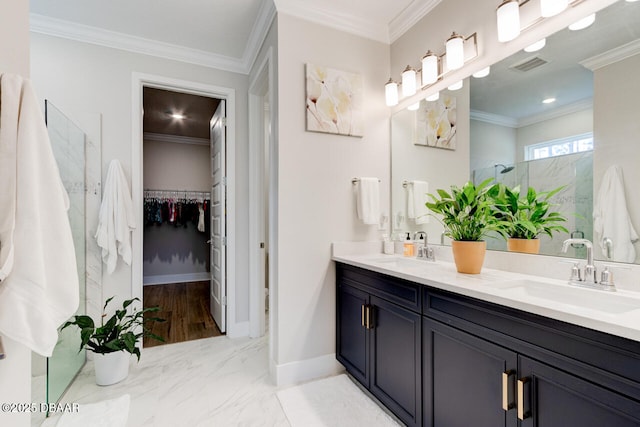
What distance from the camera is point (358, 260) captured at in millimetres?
2041

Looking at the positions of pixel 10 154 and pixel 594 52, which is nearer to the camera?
pixel 10 154

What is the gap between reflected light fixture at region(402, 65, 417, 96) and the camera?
7.22 feet

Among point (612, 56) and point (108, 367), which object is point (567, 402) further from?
point (108, 367)

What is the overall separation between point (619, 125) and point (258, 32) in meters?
2.47

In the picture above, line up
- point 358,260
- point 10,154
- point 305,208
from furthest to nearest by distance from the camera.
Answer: point 305,208, point 358,260, point 10,154

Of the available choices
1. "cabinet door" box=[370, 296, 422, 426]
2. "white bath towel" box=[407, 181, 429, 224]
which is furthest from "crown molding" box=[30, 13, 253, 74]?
"cabinet door" box=[370, 296, 422, 426]

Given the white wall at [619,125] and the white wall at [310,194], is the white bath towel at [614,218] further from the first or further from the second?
the white wall at [310,194]

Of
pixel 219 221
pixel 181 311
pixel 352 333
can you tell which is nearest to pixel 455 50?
pixel 352 333

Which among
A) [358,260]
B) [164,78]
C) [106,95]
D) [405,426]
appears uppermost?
[164,78]

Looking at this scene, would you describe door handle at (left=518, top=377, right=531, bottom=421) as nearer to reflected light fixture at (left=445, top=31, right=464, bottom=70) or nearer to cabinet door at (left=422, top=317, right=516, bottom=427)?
cabinet door at (left=422, top=317, right=516, bottom=427)

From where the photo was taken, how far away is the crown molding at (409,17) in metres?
2.13

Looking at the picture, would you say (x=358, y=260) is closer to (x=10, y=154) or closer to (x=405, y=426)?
(x=405, y=426)

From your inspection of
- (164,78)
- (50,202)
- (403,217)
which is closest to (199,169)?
(164,78)

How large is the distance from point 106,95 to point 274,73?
1.53 m
